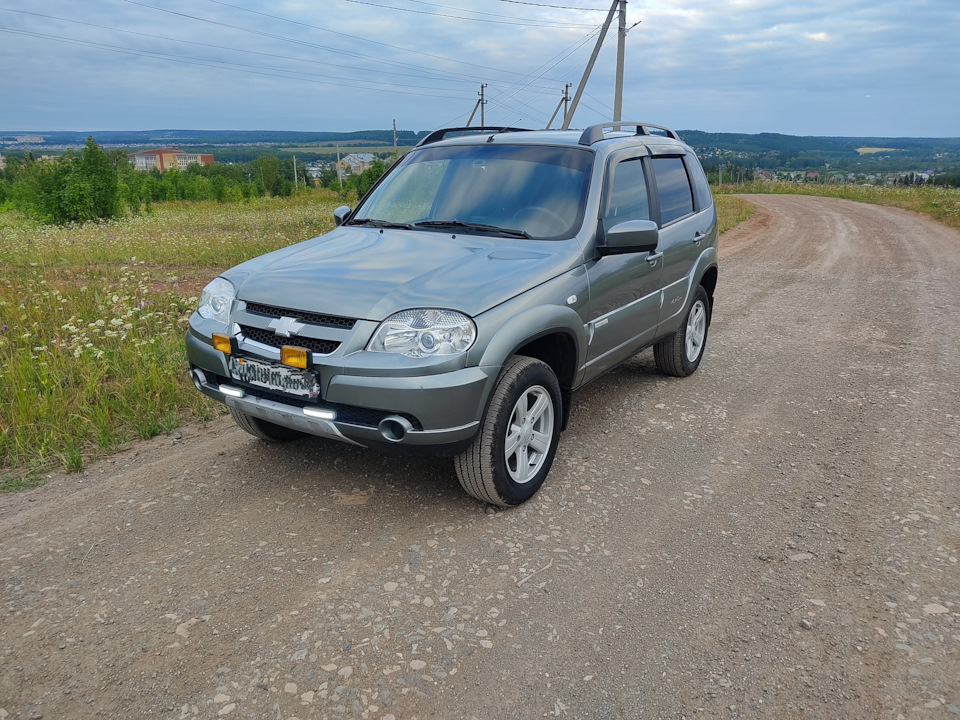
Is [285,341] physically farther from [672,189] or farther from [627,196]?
[672,189]

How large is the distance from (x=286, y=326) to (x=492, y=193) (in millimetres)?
1638

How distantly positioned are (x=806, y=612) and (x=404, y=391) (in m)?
1.90

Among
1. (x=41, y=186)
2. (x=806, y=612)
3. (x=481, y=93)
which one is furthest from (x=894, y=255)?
(x=481, y=93)

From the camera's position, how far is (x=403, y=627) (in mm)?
2754

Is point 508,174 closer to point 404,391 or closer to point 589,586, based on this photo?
point 404,391

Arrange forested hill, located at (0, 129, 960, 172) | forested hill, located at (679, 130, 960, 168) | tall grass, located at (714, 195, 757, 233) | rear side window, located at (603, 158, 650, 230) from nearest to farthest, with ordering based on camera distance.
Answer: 1. rear side window, located at (603, 158, 650, 230)
2. tall grass, located at (714, 195, 757, 233)
3. forested hill, located at (679, 130, 960, 168)
4. forested hill, located at (0, 129, 960, 172)

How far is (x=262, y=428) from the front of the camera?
14.0 feet

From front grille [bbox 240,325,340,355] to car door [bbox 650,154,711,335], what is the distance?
265 cm

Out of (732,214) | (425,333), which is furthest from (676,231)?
(732,214)

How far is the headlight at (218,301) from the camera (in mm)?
3684

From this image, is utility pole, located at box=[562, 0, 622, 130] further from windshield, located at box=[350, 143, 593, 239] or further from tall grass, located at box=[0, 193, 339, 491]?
windshield, located at box=[350, 143, 593, 239]

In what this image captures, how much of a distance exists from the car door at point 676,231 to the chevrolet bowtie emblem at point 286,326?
2.71 m

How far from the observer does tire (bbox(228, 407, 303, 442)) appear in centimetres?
424

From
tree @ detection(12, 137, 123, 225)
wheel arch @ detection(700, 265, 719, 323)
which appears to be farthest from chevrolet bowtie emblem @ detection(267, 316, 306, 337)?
tree @ detection(12, 137, 123, 225)
